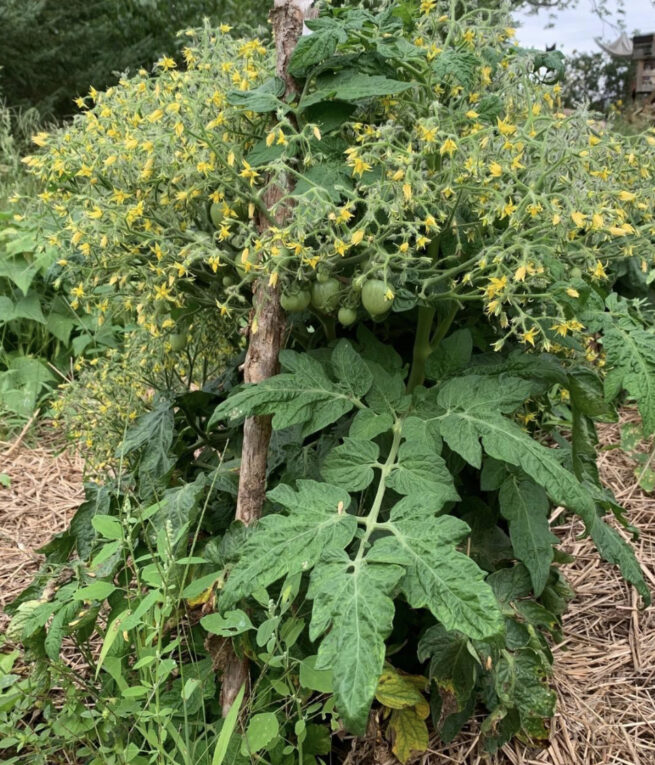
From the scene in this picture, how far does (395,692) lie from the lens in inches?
55.8

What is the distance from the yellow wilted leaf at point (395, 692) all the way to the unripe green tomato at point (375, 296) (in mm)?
715

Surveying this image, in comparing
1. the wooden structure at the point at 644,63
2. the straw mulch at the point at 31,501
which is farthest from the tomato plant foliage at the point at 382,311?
the wooden structure at the point at 644,63

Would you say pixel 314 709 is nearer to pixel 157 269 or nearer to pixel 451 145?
pixel 157 269

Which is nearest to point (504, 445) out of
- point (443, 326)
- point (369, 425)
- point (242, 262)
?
point (369, 425)

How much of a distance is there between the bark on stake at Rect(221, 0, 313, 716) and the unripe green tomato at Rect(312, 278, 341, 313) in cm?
10

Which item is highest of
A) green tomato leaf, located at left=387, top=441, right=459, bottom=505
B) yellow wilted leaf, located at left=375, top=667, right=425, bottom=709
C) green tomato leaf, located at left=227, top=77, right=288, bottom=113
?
green tomato leaf, located at left=227, top=77, right=288, bottom=113

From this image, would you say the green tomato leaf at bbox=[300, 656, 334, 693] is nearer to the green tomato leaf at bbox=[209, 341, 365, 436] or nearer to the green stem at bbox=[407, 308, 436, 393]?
the green tomato leaf at bbox=[209, 341, 365, 436]

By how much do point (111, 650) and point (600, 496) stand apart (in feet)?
3.47

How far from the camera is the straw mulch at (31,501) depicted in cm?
228

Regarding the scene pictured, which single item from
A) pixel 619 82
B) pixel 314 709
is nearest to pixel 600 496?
pixel 314 709

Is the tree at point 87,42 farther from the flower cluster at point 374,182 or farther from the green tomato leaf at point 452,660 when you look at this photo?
the green tomato leaf at point 452,660

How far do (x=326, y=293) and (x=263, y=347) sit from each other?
0.69ft

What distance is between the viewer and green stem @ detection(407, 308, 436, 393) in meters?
1.52

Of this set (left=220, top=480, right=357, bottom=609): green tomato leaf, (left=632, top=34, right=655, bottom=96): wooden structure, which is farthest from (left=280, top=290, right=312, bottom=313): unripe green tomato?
(left=632, top=34, right=655, bottom=96): wooden structure
